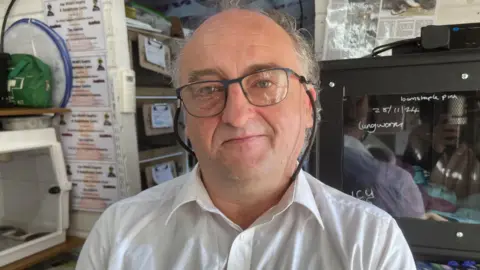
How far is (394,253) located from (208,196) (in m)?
0.44

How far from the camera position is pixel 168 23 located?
196 cm

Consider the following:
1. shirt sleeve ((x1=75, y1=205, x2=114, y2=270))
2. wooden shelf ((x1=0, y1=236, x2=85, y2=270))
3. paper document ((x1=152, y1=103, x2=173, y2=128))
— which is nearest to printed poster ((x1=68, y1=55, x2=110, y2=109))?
paper document ((x1=152, y1=103, x2=173, y2=128))

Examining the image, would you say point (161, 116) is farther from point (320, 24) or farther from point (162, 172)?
point (320, 24)

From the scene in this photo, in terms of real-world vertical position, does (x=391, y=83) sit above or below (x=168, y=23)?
below

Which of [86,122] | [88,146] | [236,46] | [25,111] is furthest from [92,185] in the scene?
[236,46]

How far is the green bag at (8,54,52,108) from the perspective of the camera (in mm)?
1454

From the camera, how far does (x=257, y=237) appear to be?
87 cm

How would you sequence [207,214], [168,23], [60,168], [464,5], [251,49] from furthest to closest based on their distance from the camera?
[168,23]
[60,168]
[464,5]
[207,214]
[251,49]

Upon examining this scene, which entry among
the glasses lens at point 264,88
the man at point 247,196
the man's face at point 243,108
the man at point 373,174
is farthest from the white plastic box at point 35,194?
the man at point 373,174

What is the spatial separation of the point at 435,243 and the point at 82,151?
1.34 m

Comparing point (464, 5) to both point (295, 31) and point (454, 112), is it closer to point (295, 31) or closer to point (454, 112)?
point (454, 112)

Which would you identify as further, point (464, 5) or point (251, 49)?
point (464, 5)

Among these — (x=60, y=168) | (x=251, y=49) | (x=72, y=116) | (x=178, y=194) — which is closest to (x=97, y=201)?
(x=60, y=168)

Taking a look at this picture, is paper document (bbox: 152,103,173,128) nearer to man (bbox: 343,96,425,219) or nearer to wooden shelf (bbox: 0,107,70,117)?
wooden shelf (bbox: 0,107,70,117)
